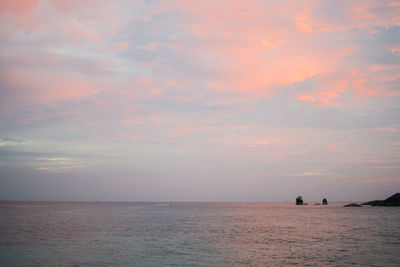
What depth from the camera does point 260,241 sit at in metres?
48.1

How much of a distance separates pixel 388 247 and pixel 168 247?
28.2 metres

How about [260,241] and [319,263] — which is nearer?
[319,263]

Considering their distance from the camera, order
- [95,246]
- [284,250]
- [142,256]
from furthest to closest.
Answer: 1. [95,246]
2. [284,250]
3. [142,256]

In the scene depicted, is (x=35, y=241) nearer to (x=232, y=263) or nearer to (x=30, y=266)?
(x=30, y=266)

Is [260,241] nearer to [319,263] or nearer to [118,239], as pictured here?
[319,263]

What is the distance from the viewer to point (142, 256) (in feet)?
116

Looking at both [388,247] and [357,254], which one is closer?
[357,254]

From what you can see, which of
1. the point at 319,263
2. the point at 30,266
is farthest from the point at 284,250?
the point at 30,266

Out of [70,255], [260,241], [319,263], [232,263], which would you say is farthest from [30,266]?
[260,241]

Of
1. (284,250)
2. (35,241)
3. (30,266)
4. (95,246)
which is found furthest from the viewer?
(35,241)

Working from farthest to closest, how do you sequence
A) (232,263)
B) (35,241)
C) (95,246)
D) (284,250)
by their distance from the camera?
(35,241) → (95,246) → (284,250) → (232,263)

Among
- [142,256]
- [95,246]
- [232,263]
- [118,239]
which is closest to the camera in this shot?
[232,263]

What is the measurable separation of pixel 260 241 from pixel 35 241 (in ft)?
104

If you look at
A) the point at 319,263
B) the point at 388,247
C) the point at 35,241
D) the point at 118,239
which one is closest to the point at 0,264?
the point at 35,241
